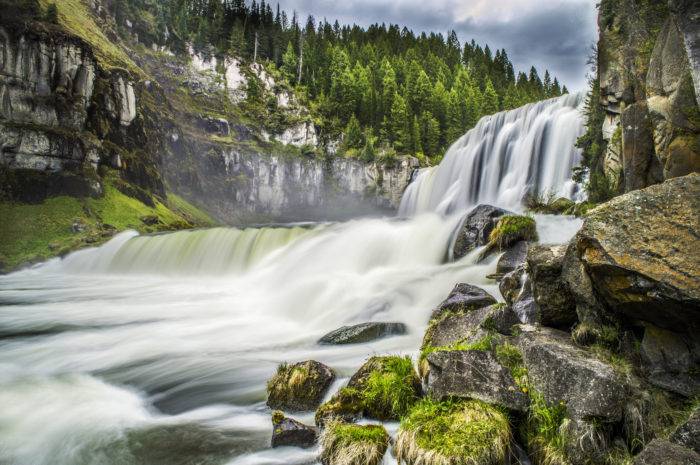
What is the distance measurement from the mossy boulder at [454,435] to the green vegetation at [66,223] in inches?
1201

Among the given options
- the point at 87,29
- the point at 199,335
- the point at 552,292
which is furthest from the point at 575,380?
the point at 87,29

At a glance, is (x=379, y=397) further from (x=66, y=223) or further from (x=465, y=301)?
(x=66, y=223)

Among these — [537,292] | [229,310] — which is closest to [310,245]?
[229,310]

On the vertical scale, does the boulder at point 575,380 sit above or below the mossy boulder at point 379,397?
above

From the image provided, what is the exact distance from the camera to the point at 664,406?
4.11 metres

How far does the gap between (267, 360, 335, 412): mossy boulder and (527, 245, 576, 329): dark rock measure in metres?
3.56

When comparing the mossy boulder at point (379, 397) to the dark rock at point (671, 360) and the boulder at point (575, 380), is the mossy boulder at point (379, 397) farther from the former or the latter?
the dark rock at point (671, 360)

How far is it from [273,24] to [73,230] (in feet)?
228

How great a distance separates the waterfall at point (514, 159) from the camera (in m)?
22.1

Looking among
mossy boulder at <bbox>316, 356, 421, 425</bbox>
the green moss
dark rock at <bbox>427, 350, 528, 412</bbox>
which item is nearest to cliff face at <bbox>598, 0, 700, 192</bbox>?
dark rock at <bbox>427, 350, 528, 412</bbox>

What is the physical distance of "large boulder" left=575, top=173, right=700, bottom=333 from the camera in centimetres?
409

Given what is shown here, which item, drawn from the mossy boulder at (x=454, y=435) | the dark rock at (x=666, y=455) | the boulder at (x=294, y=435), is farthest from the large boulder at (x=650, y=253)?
the boulder at (x=294, y=435)

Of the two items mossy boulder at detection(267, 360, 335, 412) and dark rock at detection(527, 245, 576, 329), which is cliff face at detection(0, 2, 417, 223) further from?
dark rock at detection(527, 245, 576, 329)

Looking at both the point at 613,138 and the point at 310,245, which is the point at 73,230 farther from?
the point at 613,138
